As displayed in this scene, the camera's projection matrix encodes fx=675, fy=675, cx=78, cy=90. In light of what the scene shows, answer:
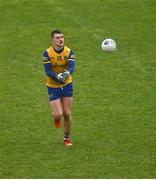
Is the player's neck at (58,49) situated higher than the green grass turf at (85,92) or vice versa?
the player's neck at (58,49)

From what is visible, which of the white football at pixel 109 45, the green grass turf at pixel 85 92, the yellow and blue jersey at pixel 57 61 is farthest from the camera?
the white football at pixel 109 45

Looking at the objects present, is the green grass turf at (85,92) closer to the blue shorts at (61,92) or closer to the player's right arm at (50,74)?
the blue shorts at (61,92)

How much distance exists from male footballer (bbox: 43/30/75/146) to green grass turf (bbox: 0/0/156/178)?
996 millimetres

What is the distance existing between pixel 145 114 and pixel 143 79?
3.42 meters

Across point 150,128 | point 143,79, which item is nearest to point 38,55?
point 143,79

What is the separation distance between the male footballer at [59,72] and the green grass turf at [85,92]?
3.27 feet

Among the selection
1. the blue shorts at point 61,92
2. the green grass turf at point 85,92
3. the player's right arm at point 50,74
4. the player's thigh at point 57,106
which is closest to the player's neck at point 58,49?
the player's right arm at point 50,74

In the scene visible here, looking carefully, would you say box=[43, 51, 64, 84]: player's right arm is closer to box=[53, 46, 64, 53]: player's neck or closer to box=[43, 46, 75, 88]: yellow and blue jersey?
box=[43, 46, 75, 88]: yellow and blue jersey

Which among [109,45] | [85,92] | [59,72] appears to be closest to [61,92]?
[59,72]

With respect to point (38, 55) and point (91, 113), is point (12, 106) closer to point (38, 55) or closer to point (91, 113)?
point (91, 113)

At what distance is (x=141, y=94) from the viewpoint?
19.6 metres

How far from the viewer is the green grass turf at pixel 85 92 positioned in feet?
47.2

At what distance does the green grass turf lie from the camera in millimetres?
14391

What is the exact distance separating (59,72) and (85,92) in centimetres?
509
